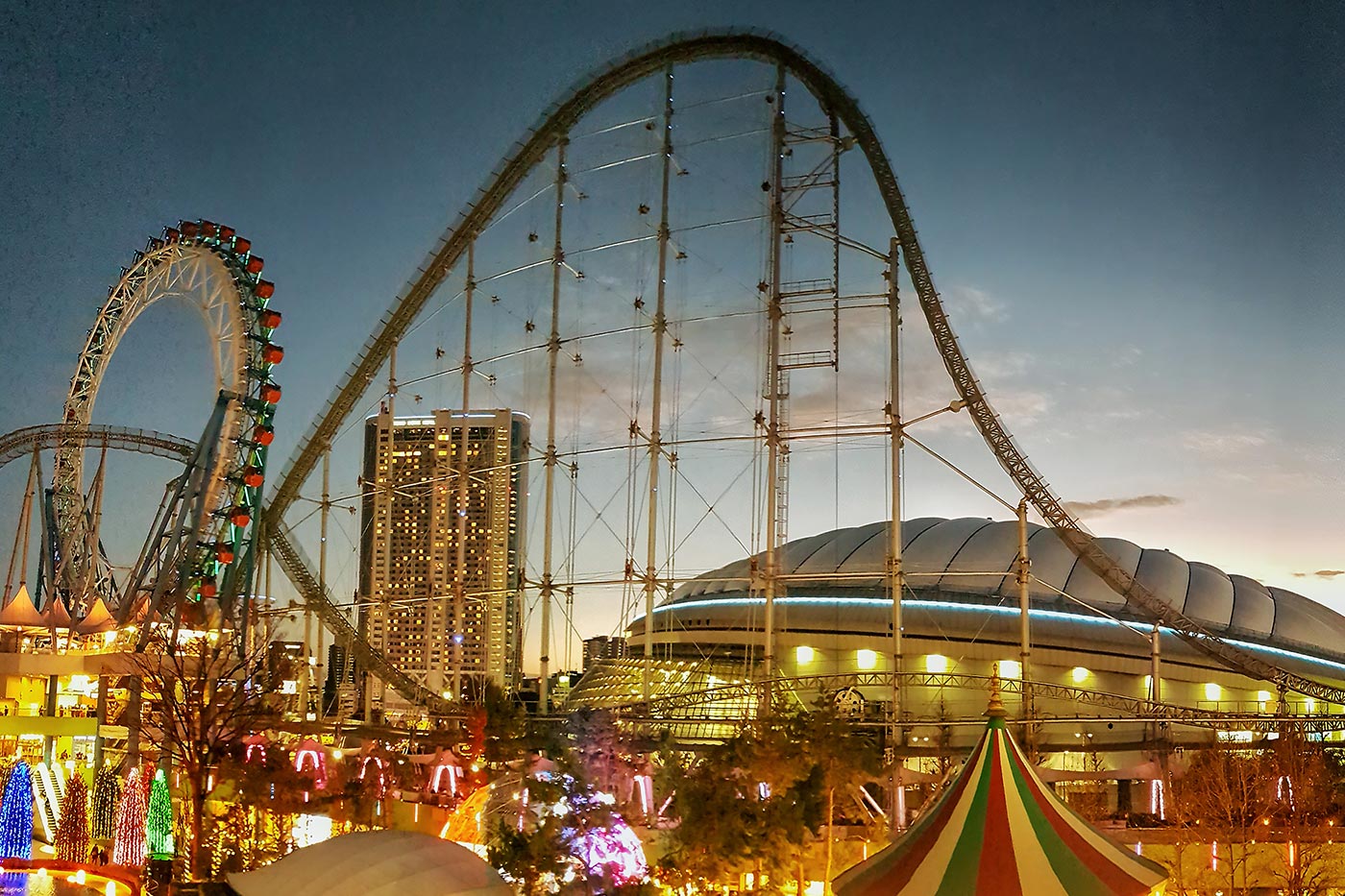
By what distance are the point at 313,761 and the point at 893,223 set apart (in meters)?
17.8

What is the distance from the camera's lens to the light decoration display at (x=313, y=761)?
3005 centimetres

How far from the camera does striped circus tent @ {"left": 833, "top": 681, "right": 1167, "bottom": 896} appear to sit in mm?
13258

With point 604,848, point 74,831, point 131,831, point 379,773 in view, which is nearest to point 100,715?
point 131,831

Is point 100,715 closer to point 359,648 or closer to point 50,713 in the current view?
point 50,713

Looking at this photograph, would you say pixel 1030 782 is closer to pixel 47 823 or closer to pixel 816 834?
A: pixel 816 834

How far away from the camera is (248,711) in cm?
2808

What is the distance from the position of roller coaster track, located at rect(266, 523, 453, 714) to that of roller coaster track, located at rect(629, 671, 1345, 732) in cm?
806

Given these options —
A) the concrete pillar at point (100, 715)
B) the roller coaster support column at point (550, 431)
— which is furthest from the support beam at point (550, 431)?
the concrete pillar at point (100, 715)

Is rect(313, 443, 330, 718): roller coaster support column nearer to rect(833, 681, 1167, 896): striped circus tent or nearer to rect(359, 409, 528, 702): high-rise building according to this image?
rect(359, 409, 528, 702): high-rise building

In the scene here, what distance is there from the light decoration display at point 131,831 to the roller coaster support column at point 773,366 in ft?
44.1

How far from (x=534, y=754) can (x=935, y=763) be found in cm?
1415

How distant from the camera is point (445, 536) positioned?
199ft

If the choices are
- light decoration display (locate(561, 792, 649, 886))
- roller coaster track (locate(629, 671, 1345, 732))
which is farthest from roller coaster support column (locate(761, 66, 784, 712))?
light decoration display (locate(561, 792, 649, 886))

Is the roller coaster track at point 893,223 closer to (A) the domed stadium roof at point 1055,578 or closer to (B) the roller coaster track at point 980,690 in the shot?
(B) the roller coaster track at point 980,690
